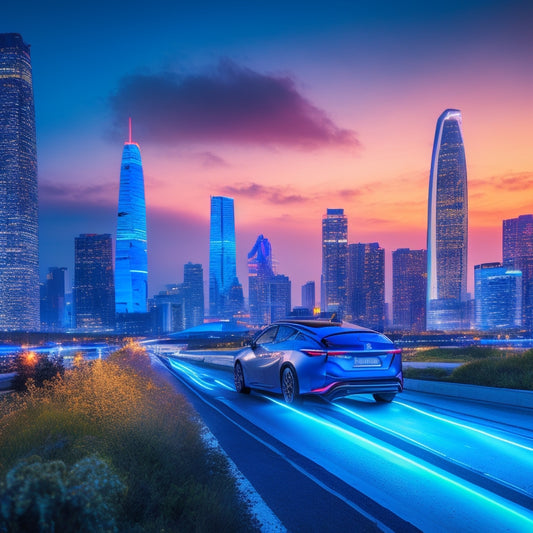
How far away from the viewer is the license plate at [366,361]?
9219 mm

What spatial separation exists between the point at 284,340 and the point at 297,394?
1394 mm

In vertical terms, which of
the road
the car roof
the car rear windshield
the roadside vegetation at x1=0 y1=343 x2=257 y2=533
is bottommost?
the road

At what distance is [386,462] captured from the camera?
Answer: 6.19m

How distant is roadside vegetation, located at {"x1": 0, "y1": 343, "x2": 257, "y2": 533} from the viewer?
9.36 ft

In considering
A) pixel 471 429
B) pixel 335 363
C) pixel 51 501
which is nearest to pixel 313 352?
pixel 335 363

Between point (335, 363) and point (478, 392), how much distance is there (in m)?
4.26

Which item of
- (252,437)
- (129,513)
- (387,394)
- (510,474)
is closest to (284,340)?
(387,394)

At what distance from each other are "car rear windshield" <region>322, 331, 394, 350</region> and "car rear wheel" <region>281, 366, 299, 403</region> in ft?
3.47

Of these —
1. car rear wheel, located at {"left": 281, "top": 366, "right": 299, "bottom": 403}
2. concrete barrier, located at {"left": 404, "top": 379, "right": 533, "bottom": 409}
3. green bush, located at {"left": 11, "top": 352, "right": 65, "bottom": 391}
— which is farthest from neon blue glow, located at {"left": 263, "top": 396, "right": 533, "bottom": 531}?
green bush, located at {"left": 11, "top": 352, "right": 65, "bottom": 391}

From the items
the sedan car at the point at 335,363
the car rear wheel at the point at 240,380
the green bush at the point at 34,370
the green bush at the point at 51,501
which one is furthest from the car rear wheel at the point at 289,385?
the green bush at the point at 34,370

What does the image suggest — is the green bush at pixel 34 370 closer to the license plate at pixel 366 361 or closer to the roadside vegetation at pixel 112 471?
the roadside vegetation at pixel 112 471

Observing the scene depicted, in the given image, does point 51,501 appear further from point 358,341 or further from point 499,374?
point 499,374

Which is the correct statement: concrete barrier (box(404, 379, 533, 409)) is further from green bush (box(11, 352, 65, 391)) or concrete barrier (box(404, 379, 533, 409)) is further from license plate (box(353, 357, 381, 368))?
green bush (box(11, 352, 65, 391))

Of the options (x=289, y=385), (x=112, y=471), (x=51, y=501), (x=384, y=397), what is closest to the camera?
(x=51, y=501)
